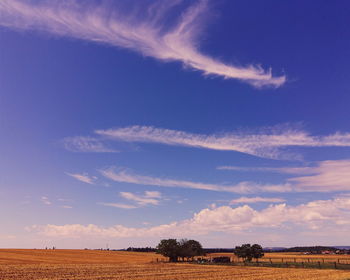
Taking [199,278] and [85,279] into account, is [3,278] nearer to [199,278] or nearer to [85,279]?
[85,279]

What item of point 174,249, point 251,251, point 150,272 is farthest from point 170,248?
point 150,272

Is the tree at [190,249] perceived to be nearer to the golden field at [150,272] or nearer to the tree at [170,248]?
the tree at [170,248]

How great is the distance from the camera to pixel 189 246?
114 meters

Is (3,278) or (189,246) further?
(189,246)

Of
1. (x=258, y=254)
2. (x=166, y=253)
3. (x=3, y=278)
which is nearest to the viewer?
(x=3, y=278)

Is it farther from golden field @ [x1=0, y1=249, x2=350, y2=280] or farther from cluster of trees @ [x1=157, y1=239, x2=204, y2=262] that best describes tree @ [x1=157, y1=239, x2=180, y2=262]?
golden field @ [x1=0, y1=249, x2=350, y2=280]

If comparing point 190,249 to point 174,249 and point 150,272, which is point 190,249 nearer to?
point 174,249

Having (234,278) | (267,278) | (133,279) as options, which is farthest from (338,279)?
(133,279)

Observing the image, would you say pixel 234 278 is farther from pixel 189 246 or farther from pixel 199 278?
pixel 189 246

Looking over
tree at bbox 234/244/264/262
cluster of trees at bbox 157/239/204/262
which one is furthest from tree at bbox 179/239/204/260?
tree at bbox 234/244/264/262

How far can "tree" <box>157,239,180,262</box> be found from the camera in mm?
111562

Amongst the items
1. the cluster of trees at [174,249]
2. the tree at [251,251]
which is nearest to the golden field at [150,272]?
the tree at [251,251]

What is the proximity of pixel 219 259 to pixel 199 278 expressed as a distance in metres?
52.0

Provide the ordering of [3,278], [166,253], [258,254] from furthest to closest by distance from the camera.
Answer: [166,253] < [258,254] < [3,278]
